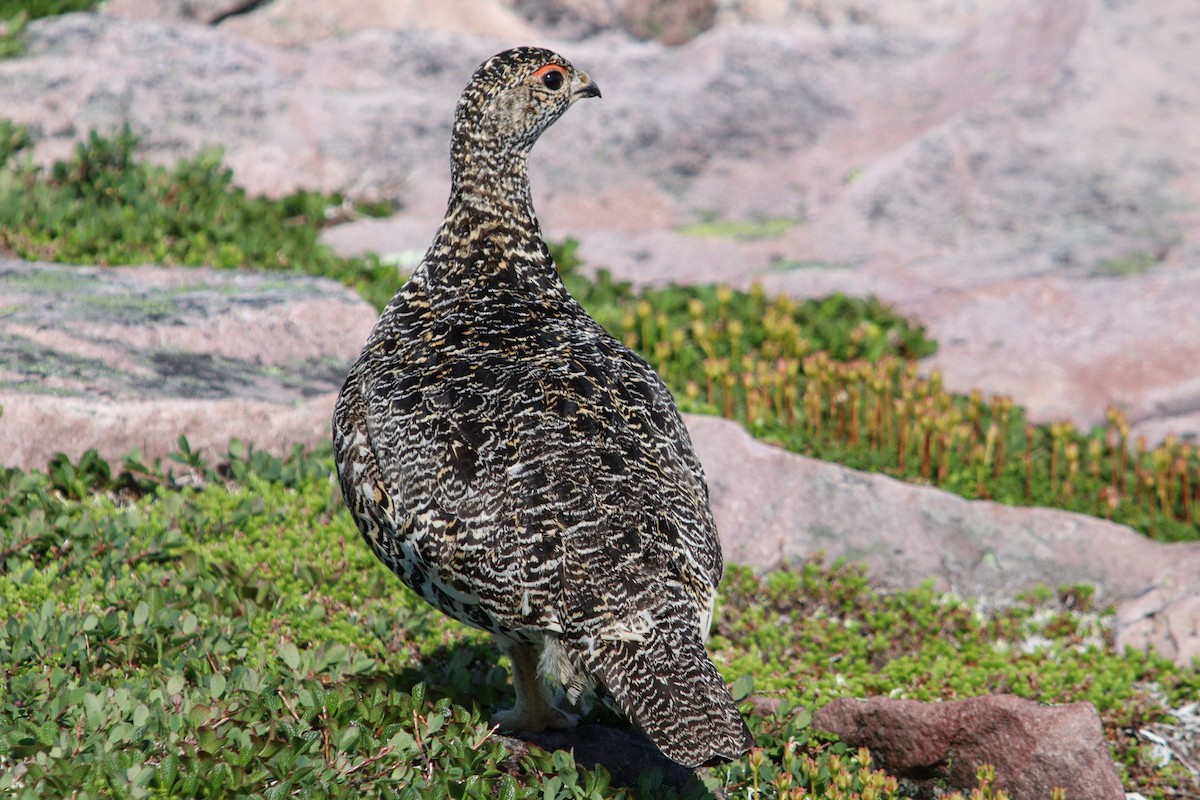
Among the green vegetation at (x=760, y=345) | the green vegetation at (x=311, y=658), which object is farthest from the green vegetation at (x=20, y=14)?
the green vegetation at (x=311, y=658)

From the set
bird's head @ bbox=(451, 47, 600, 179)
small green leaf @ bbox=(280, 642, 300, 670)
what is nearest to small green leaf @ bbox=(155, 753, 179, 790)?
small green leaf @ bbox=(280, 642, 300, 670)

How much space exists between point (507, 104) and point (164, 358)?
140 inches

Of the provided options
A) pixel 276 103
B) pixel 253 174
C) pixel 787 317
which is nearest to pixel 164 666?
pixel 787 317

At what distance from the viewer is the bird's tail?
15.5ft

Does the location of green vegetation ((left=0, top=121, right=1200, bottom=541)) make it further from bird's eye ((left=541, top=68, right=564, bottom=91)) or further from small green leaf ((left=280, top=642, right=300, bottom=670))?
small green leaf ((left=280, top=642, right=300, bottom=670))

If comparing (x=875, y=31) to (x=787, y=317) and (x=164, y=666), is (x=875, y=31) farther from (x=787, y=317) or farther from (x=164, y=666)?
(x=164, y=666)

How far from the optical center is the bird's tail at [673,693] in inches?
187

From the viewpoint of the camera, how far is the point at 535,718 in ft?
20.1

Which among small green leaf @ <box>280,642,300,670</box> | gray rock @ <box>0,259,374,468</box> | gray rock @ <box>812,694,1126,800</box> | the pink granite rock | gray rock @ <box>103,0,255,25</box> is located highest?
gray rock @ <box>103,0,255,25</box>

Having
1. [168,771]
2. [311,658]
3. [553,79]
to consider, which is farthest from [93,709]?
[553,79]

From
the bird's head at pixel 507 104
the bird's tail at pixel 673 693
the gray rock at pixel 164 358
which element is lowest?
the gray rock at pixel 164 358

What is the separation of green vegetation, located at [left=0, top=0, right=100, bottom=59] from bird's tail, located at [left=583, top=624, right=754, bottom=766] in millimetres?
11844

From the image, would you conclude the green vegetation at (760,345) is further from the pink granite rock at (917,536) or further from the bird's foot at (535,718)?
the bird's foot at (535,718)

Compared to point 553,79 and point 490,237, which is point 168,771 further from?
point 553,79
